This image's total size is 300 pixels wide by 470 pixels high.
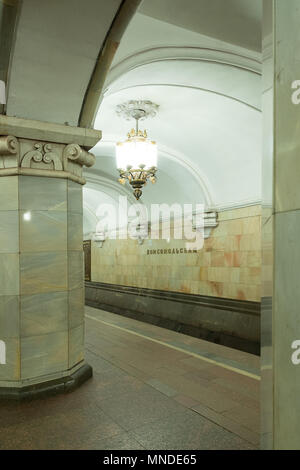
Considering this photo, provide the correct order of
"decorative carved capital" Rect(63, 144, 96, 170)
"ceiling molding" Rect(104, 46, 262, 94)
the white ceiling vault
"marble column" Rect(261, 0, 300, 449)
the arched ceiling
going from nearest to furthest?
"marble column" Rect(261, 0, 300, 449) < the arched ceiling < the white ceiling vault < "decorative carved capital" Rect(63, 144, 96, 170) < "ceiling molding" Rect(104, 46, 262, 94)

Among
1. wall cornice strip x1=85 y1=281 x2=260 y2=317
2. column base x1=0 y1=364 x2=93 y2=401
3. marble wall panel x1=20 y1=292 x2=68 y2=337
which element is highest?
marble wall panel x1=20 y1=292 x2=68 y2=337

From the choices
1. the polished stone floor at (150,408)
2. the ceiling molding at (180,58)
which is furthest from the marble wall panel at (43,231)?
the ceiling molding at (180,58)

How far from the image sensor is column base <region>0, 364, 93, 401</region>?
3287mm

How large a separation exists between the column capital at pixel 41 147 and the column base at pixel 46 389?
215cm

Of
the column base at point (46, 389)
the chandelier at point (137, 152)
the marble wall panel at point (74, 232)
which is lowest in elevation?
the column base at point (46, 389)

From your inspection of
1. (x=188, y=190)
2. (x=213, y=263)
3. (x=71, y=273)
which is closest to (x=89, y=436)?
(x=71, y=273)

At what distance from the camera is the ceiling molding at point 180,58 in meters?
3.90

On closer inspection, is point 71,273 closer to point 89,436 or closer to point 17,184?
point 17,184

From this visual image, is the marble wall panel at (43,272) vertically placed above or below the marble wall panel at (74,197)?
below

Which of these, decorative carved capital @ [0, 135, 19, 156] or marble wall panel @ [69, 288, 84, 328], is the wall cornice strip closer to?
marble wall panel @ [69, 288, 84, 328]

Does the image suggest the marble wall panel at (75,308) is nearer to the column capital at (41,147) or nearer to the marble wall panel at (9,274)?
the marble wall panel at (9,274)

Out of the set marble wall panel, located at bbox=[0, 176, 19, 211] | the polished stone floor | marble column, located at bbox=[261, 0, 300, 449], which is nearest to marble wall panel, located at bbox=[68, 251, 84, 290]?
marble wall panel, located at bbox=[0, 176, 19, 211]

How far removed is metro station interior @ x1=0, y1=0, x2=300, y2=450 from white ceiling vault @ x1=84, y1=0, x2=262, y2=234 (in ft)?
0.09
